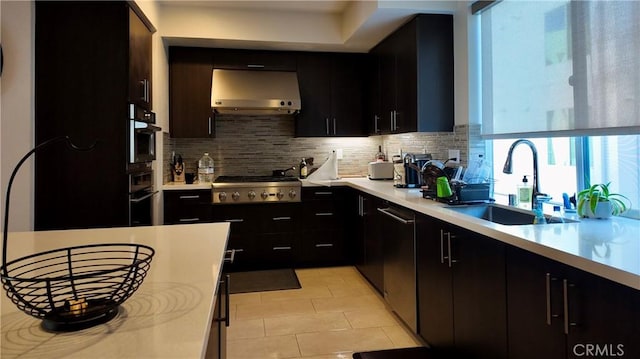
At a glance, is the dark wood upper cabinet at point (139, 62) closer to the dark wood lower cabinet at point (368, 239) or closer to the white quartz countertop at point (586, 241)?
the dark wood lower cabinet at point (368, 239)

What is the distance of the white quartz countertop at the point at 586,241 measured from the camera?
3.62ft

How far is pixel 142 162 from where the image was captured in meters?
3.03

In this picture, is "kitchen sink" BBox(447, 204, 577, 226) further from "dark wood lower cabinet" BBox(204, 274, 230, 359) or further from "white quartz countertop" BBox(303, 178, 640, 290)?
"dark wood lower cabinet" BBox(204, 274, 230, 359)

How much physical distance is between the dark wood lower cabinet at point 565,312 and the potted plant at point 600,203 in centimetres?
57

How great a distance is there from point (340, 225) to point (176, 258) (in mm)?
3010

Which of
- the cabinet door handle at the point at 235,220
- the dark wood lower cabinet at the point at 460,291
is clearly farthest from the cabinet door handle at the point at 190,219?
the dark wood lower cabinet at the point at 460,291

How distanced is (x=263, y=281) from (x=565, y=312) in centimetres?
282

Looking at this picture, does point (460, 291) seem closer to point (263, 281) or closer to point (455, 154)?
point (455, 154)

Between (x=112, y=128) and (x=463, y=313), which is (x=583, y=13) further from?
(x=112, y=128)

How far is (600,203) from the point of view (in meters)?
1.81

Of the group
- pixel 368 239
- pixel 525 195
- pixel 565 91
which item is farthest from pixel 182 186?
pixel 565 91

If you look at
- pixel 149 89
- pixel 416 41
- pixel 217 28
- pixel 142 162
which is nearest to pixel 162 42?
pixel 217 28

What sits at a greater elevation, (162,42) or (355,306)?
(162,42)

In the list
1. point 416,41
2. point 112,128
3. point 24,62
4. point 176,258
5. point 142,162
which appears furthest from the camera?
point 416,41
